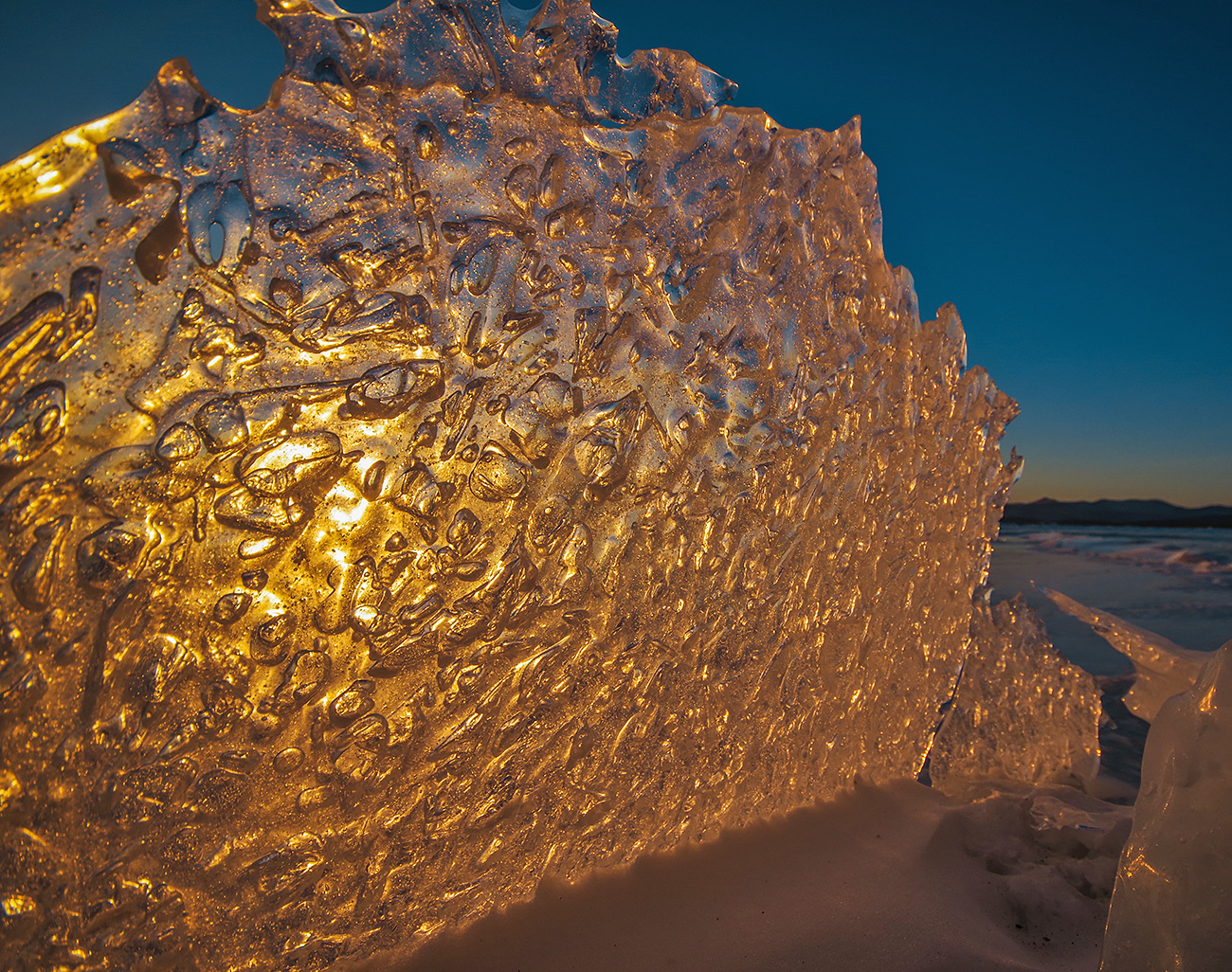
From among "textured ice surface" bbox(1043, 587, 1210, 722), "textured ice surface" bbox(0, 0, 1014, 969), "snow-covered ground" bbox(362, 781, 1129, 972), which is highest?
"textured ice surface" bbox(0, 0, 1014, 969)

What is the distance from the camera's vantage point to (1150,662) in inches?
76.4

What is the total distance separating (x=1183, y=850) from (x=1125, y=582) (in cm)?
688

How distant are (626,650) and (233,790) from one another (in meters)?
0.54

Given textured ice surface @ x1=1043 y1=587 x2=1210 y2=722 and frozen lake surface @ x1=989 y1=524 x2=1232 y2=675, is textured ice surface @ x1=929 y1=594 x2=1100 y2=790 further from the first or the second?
frozen lake surface @ x1=989 y1=524 x2=1232 y2=675

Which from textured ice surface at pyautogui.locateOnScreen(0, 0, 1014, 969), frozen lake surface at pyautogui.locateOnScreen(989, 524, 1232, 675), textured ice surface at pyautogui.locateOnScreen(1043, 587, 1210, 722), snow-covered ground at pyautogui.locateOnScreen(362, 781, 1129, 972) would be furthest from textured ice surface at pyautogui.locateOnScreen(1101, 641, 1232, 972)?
textured ice surface at pyautogui.locateOnScreen(1043, 587, 1210, 722)

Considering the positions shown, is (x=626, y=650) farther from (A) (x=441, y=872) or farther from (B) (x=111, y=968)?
(B) (x=111, y=968)

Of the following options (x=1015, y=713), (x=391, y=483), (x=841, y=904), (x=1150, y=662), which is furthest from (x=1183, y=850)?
Result: (x=1150, y=662)

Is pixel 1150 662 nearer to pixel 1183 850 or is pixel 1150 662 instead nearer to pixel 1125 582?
pixel 1183 850

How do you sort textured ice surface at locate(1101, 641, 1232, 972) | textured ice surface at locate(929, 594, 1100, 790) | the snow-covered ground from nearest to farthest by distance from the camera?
textured ice surface at locate(1101, 641, 1232, 972) → the snow-covered ground → textured ice surface at locate(929, 594, 1100, 790)

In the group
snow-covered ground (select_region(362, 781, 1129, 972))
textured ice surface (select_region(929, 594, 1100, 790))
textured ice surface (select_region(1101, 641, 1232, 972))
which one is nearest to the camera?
textured ice surface (select_region(1101, 641, 1232, 972))

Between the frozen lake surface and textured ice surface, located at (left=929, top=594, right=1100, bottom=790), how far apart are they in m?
0.61

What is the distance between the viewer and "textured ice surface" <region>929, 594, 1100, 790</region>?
1823 millimetres

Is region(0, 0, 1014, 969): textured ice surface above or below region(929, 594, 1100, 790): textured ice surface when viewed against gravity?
above

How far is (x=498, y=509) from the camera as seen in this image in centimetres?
95
